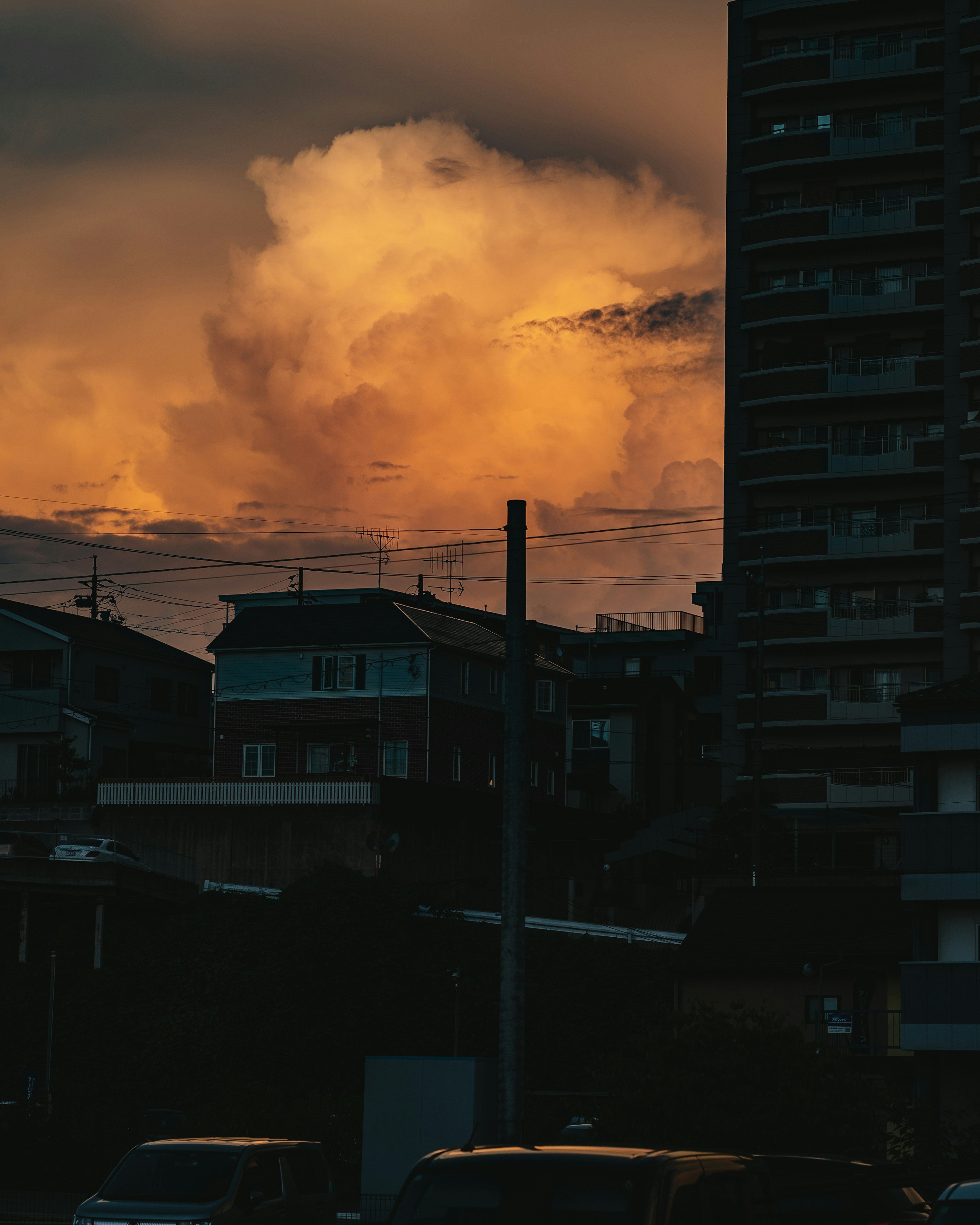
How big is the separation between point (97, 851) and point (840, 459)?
37048mm

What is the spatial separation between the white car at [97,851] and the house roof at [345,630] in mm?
14413

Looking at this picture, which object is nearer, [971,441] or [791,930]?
[791,930]

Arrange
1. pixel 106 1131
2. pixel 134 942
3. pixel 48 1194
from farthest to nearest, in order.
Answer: pixel 134 942
pixel 106 1131
pixel 48 1194

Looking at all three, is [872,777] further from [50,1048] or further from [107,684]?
[50,1048]

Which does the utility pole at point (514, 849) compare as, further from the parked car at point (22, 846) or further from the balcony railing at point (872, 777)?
the balcony railing at point (872, 777)

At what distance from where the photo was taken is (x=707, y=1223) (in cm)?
951

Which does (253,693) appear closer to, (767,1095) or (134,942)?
(134,942)

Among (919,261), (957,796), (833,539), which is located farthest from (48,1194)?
(919,261)

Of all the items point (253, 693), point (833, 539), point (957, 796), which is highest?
point (833, 539)

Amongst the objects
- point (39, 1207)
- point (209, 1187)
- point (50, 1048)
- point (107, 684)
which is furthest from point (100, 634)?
point (209, 1187)

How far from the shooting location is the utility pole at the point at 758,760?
2106 inches

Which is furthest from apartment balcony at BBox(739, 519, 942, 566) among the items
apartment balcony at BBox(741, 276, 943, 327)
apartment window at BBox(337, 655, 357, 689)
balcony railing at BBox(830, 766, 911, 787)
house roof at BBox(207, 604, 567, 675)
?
apartment window at BBox(337, 655, 357, 689)

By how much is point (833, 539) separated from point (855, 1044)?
35.0 metres

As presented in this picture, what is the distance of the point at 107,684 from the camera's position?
72.3 metres
